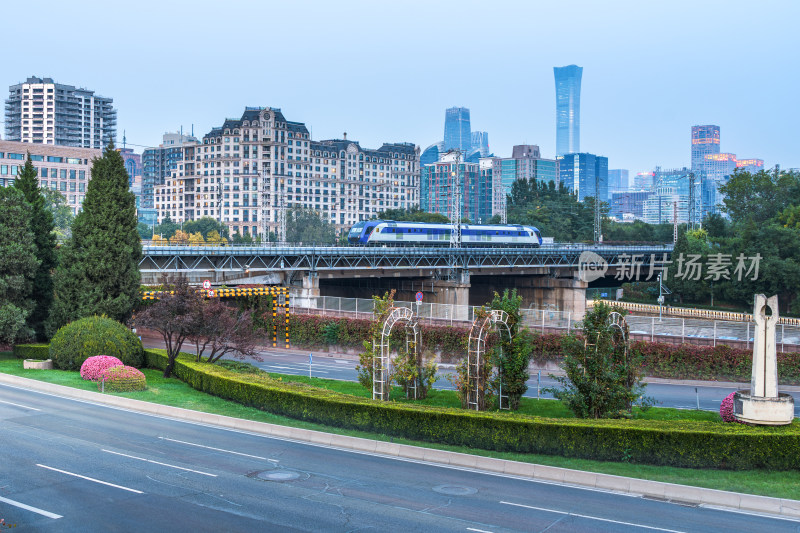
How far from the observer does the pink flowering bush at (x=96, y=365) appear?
1277 inches

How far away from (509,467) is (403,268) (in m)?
58.8

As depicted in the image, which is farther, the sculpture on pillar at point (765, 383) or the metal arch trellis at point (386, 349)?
the metal arch trellis at point (386, 349)

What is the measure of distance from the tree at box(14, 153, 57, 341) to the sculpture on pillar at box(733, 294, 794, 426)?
113ft

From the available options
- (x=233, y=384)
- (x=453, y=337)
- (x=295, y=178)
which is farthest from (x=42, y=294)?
(x=295, y=178)

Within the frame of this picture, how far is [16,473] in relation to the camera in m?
19.3

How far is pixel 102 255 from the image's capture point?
39406mm

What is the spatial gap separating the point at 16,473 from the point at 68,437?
3.86 metres

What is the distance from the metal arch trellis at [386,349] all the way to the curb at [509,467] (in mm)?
4593

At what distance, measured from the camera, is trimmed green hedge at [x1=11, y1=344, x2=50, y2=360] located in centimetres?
3710

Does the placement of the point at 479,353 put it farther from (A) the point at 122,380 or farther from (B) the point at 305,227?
(B) the point at 305,227

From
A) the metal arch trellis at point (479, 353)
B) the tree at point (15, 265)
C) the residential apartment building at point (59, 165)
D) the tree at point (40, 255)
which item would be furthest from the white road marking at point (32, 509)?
the residential apartment building at point (59, 165)

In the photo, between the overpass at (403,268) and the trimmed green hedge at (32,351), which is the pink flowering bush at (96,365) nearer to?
the trimmed green hedge at (32,351)

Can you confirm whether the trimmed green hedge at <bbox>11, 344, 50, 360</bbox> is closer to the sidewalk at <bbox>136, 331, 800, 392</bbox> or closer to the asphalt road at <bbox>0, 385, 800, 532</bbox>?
the sidewalk at <bbox>136, 331, 800, 392</bbox>

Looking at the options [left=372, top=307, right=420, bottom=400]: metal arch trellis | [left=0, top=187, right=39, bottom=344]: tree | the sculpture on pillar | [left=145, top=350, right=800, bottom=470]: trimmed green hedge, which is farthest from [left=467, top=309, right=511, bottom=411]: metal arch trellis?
[left=0, top=187, right=39, bottom=344]: tree
